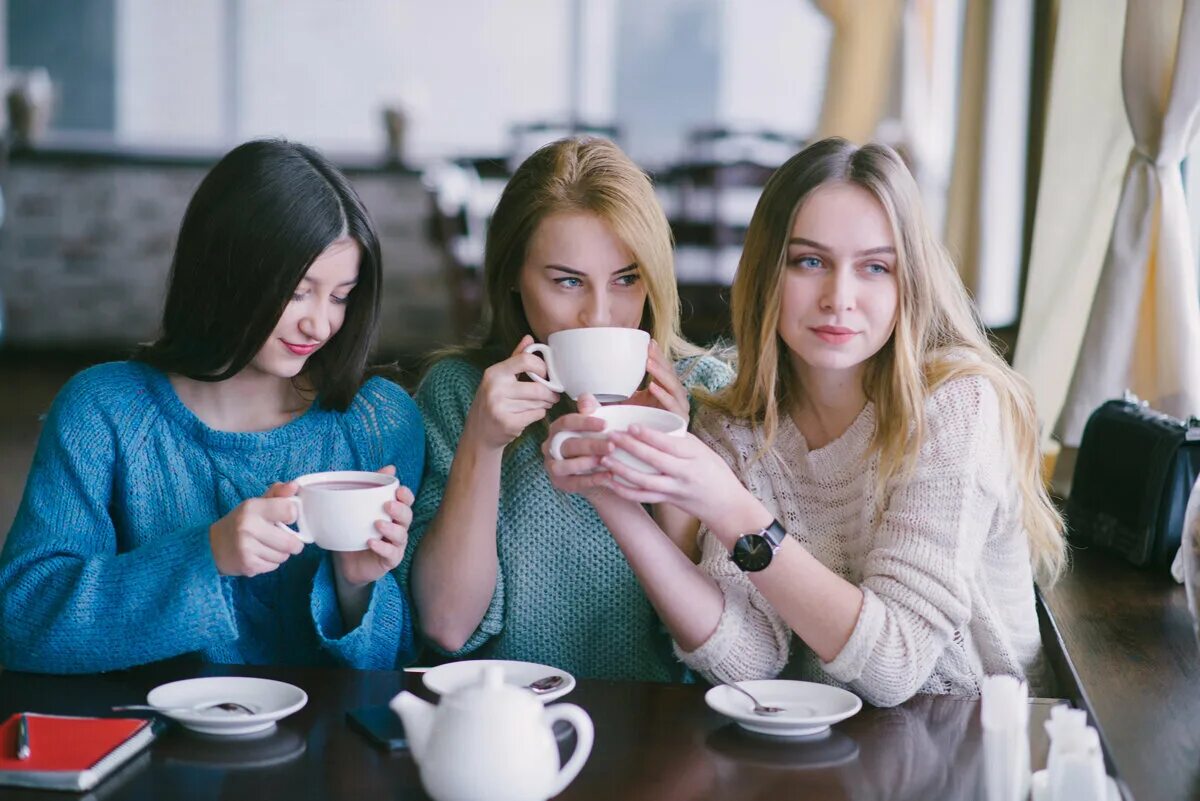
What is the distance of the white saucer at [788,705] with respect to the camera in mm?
→ 1205

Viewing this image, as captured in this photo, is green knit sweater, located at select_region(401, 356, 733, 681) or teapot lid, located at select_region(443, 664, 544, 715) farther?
green knit sweater, located at select_region(401, 356, 733, 681)

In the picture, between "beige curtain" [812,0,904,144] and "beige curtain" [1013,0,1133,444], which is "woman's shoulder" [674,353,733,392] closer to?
"beige curtain" [1013,0,1133,444]

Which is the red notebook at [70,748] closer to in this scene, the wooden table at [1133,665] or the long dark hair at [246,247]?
the long dark hair at [246,247]

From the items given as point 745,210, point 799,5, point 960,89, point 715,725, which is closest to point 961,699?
point 715,725

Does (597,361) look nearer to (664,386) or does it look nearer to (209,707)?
(664,386)

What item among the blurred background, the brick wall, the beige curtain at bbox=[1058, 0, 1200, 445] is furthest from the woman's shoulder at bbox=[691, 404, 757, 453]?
the brick wall

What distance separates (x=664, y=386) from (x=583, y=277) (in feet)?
0.60

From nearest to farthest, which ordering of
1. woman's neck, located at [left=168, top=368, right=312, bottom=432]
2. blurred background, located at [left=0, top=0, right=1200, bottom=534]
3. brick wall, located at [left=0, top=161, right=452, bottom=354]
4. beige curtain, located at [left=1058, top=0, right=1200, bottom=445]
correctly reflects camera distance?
woman's neck, located at [left=168, top=368, right=312, bottom=432] < beige curtain, located at [left=1058, top=0, right=1200, bottom=445] < blurred background, located at [left=0, top=0, right=1200, bottom=534] < brick wall, located at [left=0, top=161, right=452, bottom=354]

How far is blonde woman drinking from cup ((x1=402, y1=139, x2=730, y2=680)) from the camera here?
169 centimetres

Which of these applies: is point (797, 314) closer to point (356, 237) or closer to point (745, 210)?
point (356, 237)

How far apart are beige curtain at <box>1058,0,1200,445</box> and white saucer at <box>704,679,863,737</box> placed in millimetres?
1260

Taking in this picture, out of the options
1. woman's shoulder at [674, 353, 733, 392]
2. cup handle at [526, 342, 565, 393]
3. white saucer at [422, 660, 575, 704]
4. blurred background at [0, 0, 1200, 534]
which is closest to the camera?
white saucer at [422, 660, 575, 704]

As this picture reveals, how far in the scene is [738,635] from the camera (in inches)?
60.2

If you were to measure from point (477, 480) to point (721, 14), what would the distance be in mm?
7038
